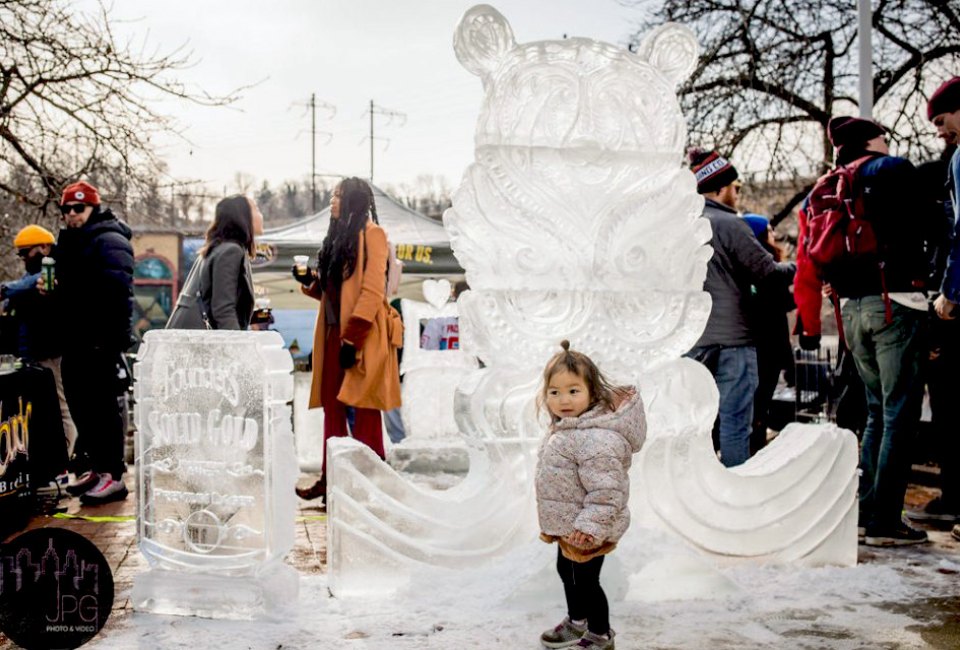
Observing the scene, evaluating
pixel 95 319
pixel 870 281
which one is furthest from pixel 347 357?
pixel 870 281

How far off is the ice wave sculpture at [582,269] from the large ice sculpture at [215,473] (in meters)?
0.48

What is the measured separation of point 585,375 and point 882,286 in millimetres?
2202

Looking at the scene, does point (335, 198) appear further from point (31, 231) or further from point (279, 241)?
point (279, 241)

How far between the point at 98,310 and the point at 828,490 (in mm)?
4224

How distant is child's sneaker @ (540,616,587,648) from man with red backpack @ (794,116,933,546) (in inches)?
87.8

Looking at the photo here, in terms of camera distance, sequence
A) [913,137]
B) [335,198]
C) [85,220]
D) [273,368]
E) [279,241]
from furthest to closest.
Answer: [279,241]
[913,137]
[85,220]
[335,198]
[273,368]

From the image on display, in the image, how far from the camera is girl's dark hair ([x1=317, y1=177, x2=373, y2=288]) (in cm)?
548

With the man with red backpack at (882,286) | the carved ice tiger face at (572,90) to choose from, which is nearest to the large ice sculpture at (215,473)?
the carved ice tiger face at (572,90)

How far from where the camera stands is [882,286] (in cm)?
490

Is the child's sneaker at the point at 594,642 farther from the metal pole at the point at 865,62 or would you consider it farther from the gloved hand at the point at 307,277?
the metal pole at the point at 865,62

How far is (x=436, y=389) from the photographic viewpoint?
8.04 meters

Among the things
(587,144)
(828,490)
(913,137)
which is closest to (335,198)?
(587,144)

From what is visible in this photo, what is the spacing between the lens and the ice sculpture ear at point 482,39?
403cm

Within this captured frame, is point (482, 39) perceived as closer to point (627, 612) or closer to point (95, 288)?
point (627, 612)
